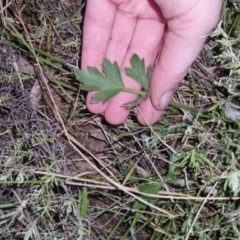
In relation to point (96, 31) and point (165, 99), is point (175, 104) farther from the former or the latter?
point (96, 31)

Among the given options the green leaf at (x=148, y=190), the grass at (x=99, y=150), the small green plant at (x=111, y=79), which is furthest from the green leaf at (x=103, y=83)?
the green leaf at (x=148, y=190)

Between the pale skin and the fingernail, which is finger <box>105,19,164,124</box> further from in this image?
the fingernail

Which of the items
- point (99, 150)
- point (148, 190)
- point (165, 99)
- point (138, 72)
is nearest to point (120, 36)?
point (138, 72)

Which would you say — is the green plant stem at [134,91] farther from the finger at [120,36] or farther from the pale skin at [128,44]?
the finger at [120,36]

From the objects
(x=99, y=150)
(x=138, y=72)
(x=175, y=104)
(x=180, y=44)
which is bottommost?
(x=99, y=150)

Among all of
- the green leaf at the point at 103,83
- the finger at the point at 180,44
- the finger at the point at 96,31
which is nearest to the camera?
the finger at the point at 180,44

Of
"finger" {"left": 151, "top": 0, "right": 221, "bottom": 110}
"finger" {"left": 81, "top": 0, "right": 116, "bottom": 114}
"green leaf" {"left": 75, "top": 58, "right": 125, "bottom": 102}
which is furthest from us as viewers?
"finger" {"left": 81, "top": 0, "right": 116, "bottom": 114}

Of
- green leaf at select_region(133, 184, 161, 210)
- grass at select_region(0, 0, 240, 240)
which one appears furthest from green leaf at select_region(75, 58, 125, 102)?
green leaf at select_region(133, 184, 161, 210)
